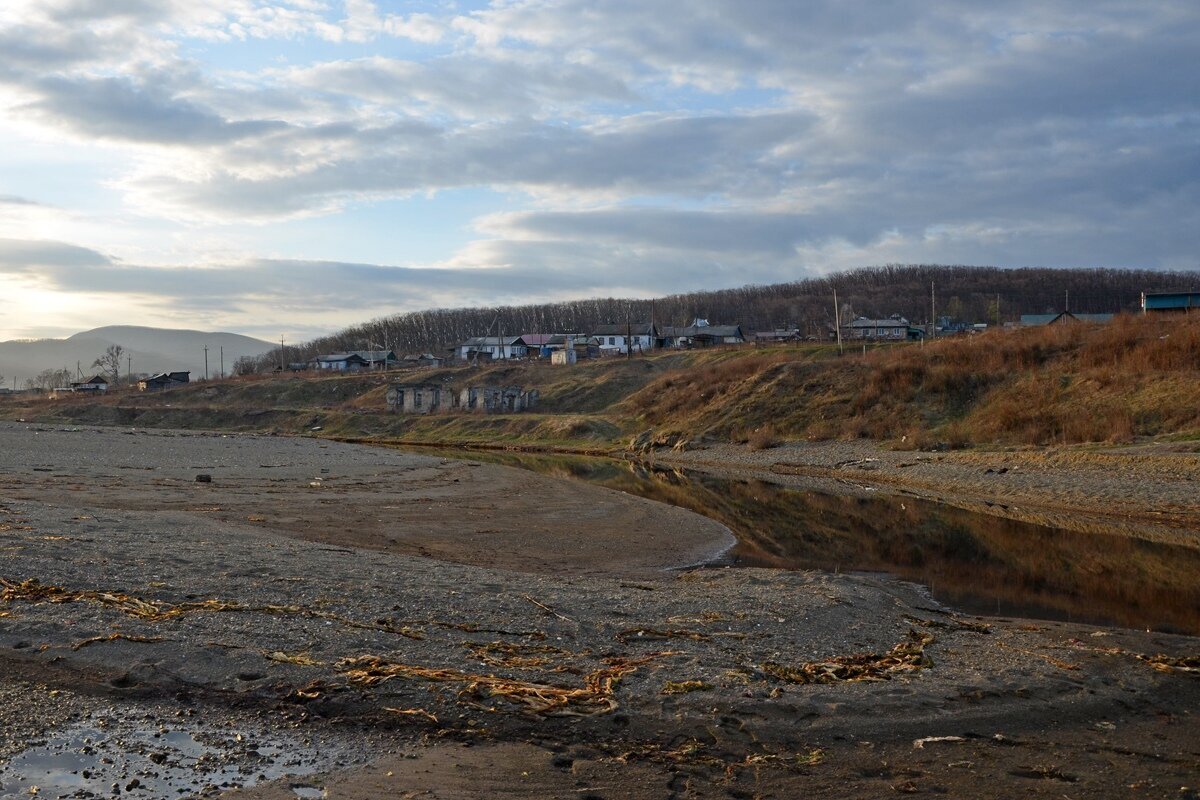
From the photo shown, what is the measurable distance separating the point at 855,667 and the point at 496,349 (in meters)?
139

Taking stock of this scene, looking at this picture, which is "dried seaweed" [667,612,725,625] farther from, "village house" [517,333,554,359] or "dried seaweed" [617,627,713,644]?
"village house" [517,333,554,359]

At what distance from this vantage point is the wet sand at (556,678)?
8.30m

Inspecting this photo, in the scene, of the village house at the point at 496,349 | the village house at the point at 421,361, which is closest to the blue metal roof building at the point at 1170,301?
the village house at the point at 496,349

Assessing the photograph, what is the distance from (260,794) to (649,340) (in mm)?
133480

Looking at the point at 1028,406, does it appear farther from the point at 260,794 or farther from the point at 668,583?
the point at 260,794

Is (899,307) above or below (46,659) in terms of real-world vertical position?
above

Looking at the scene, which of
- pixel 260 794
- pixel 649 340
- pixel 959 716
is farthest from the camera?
pixel 649 340

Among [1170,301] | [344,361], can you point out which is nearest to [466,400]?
[344,361]

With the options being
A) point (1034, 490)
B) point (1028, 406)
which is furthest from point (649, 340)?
point (1034, 490)

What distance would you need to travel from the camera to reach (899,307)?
18150cm

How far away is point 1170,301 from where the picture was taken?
79.4m

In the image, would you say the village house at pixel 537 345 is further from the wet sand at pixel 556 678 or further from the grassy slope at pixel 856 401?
the wet sand at pixel 556 678

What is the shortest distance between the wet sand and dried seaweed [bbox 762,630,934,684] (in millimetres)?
55

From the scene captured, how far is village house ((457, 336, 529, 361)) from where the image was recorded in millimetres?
145875
